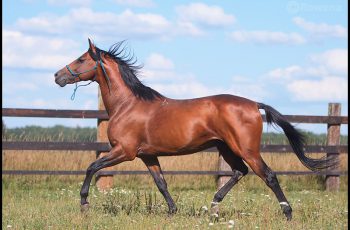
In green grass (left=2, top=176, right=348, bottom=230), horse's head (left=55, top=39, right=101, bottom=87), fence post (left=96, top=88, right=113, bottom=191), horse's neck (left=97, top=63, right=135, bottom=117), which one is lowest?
green grass (left=2, top=176, right=348, bottom=230)

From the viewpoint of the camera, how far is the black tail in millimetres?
8484

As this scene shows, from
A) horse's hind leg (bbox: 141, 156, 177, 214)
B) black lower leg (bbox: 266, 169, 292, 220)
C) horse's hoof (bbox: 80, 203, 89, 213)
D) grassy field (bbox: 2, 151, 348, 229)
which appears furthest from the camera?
horse's hind leg (bbox: 141, 156, 177, 214)

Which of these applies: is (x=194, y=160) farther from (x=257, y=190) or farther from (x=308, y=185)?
(x=308, y=185)

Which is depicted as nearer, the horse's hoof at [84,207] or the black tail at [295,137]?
the horse's hoof at [84,207]

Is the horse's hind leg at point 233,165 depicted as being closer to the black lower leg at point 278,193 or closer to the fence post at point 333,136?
the black lower leg at point 278,193

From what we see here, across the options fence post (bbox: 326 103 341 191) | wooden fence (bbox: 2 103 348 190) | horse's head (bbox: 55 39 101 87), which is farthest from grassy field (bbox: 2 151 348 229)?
horse's head (bbox: 55 39 101 87)

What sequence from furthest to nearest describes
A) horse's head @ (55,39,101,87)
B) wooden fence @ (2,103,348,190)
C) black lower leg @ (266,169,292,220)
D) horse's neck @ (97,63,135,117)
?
wooden fence @ (2,103,348,190), horse's head @ (55,39,101,87), horse's neck @ (97,63,135,117), black lower leg @ (266,169,292,220)

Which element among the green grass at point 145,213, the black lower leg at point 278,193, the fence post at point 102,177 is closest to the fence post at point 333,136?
the green grass at point 145,213

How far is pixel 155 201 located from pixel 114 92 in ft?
5.08

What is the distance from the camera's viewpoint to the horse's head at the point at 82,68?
29.1ft

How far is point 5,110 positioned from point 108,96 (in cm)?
373

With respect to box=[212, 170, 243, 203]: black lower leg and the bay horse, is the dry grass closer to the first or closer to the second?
the bay horse

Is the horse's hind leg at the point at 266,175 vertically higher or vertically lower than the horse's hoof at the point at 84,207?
higher

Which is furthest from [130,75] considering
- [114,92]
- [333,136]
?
[333,136]
